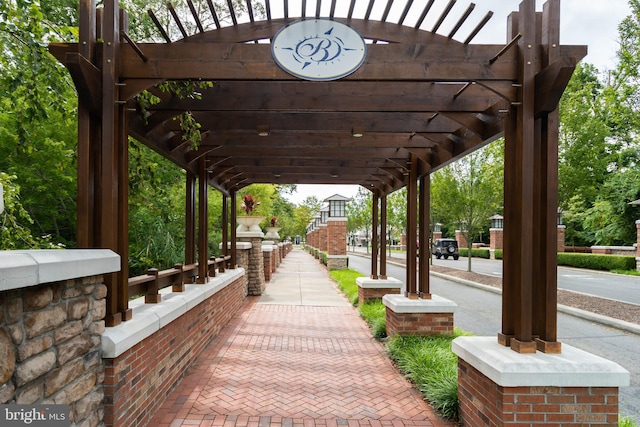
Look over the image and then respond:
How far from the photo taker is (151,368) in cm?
416

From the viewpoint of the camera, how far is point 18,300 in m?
2.32

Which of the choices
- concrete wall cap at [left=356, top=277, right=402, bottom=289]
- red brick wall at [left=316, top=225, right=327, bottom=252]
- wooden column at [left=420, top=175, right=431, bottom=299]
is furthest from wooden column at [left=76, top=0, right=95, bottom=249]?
red brick wall at [left=316, top=225, right=327, bottom=252]

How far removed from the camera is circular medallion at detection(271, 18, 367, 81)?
3.89 meters

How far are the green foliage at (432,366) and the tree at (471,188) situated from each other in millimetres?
13572

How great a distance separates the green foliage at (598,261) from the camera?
2266 centimetres

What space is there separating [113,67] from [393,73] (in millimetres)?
2364

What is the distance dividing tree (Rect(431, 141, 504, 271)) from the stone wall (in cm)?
1810

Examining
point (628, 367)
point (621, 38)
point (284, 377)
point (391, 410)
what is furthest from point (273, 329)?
point (621, 38)

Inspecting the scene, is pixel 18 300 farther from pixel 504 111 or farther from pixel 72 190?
pixel 72 190

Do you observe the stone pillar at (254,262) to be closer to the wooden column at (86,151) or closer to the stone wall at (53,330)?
the wooden column at (86,151)

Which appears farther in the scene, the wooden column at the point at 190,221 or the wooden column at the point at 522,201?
the wooden column at the point at 190,221

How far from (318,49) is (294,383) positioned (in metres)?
3.68

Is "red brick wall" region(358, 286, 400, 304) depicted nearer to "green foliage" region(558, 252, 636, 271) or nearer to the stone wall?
the stone wall

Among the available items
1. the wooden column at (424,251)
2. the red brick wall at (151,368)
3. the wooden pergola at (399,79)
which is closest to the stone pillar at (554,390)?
the wooden pergola at (399,79)
